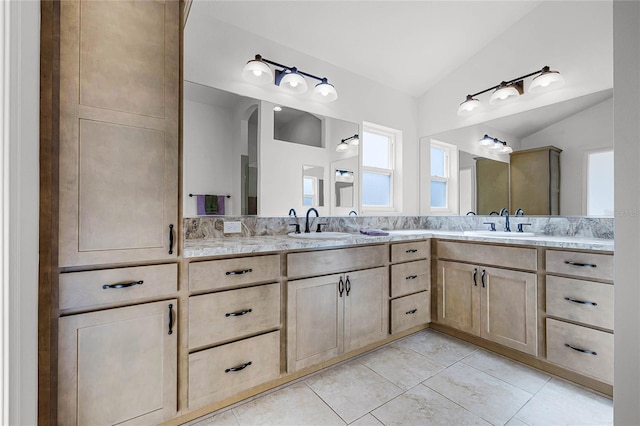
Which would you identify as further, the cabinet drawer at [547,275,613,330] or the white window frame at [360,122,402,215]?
the white window frame at [360,122,402,215]

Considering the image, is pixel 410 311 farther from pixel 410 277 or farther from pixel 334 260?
pixel 334 260

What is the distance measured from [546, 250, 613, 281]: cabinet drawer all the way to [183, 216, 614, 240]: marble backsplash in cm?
58

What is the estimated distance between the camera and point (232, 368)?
157cm

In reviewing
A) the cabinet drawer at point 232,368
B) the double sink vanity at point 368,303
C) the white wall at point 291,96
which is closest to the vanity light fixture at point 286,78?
the white wall at point 291,96

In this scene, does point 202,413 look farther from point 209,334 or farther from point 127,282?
point 127,282

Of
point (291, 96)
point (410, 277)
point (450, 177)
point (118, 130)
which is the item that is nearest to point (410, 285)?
point (410, 277)

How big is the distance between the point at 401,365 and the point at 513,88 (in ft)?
8.45

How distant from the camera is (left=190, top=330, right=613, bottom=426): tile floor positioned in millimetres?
1548

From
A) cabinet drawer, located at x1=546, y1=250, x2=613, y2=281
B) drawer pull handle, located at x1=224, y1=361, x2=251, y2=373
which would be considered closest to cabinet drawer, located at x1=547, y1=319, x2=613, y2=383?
cabinet drawer, located at x1=546, y1=250, x2=613, y2=281

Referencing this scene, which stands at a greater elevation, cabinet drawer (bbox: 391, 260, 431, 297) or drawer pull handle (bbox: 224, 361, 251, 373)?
cabinet drawer (bbox: 391, 260, 431, 297)

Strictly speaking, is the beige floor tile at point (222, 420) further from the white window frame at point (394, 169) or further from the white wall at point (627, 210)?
the white window frame at point (394, 169)

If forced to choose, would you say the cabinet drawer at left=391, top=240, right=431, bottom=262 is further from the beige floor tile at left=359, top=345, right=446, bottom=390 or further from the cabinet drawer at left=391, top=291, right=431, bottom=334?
the beige floor tile at left=359, top=345, right=446, bottom=390

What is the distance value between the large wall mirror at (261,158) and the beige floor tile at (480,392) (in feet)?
5.16

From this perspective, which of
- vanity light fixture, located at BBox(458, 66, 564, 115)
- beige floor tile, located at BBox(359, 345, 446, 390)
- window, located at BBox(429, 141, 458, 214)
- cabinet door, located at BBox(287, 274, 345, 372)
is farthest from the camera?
window, located at BBox(429, 141, 458, 214)
